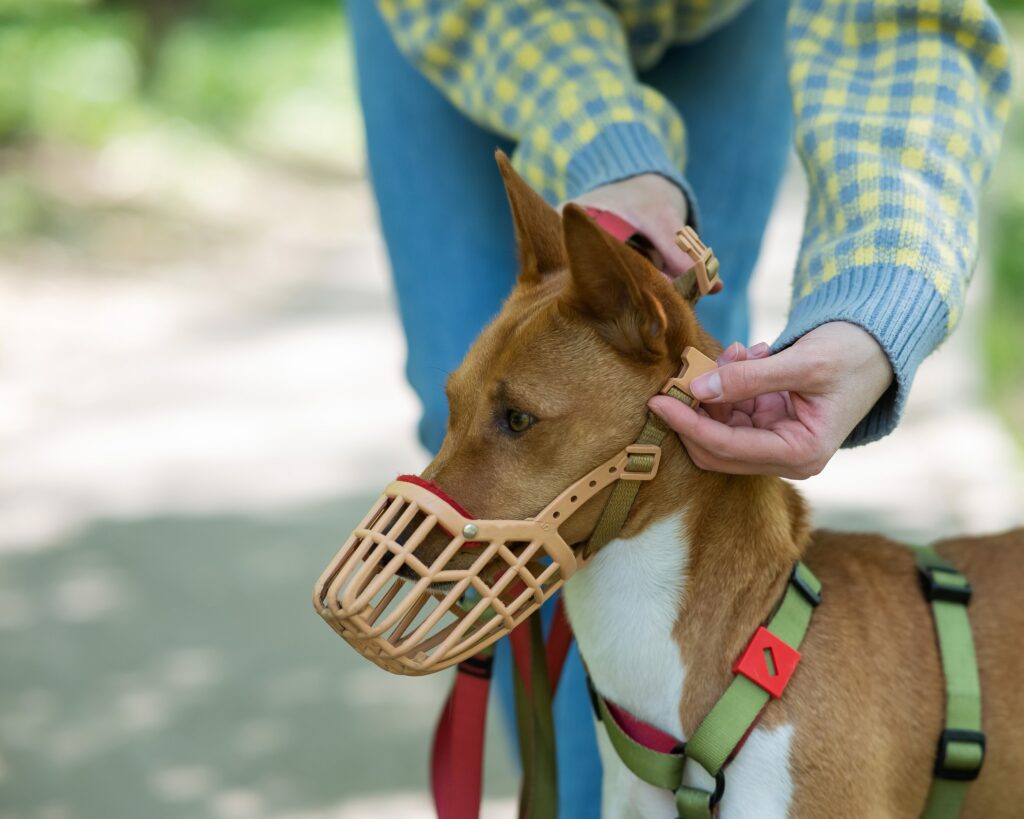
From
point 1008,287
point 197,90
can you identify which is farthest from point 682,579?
point 197,90

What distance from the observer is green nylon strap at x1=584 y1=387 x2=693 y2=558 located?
2.31 metres

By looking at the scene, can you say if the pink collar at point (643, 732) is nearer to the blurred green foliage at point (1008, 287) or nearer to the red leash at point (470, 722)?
the red leash at point (470, 722)

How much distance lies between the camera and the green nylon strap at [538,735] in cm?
278

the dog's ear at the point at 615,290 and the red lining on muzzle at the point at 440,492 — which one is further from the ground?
the dog's ear at the point at 615,290

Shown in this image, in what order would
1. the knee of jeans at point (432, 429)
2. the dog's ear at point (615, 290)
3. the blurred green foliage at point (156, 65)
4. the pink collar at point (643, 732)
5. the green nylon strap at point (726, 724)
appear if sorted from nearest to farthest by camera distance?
the dog's ear at point (615, 290) → the green nylon strap at point (726, 724) → the pink collar at point (643, 732) → the knee of jeans at point (432, 429) → the blurred green foliage at point (156, 65)

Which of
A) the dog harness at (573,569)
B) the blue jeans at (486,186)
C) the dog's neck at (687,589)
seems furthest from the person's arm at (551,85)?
the dog's neck at (687,589)

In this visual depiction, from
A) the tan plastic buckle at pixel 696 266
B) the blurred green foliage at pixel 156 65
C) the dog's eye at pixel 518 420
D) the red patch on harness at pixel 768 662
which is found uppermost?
the tan plastic buckle at pixel 696 266

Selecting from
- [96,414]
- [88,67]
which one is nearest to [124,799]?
[96,414]

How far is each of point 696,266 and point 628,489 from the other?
1.42 ft

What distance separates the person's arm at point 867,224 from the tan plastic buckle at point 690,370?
4 cm

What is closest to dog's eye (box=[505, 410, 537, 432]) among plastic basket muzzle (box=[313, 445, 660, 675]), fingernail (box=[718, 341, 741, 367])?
plastic basket muzzle (box=[313, 445, 660, 675])

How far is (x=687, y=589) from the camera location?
2.44 metres

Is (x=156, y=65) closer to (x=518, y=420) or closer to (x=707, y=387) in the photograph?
(x=518, y=420)

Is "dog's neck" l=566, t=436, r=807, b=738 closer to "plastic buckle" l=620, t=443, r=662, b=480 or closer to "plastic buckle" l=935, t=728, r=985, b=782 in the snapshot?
"plastic buckle" l=620, t=443, r=662, b=480
